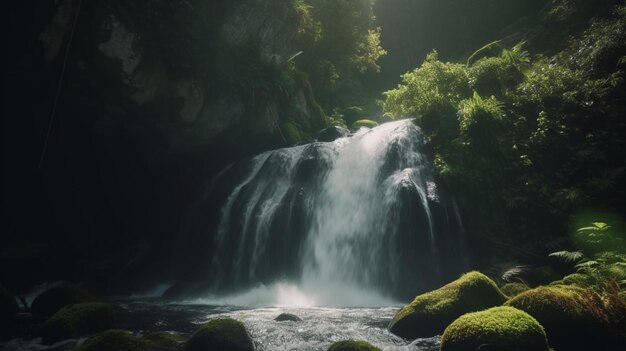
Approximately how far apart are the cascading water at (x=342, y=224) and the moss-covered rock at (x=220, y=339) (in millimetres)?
5884

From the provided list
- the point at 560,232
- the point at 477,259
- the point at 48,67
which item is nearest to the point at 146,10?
the point at 48,67

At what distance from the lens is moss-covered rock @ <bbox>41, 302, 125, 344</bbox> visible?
7.66 m

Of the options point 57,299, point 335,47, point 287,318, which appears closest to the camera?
point 287,318

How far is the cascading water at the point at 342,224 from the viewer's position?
12.8m

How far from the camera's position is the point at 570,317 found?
601 centimetres

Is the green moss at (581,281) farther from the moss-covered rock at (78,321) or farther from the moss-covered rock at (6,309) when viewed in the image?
the moss-covered rock at (6,309)

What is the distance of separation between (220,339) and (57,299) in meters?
6.11

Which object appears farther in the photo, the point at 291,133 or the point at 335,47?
the point at 335,47

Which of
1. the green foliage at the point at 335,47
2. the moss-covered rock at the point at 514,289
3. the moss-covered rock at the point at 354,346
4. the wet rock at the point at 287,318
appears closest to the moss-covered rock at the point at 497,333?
the moss-covered rock at the point at 354,346

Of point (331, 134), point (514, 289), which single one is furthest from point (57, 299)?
point (331, 134)

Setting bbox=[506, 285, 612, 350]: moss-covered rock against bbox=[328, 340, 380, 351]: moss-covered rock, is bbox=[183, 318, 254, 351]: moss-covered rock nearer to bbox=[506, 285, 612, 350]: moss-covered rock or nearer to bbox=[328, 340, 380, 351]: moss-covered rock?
bbox=[328, 340, 380, 351]: moss-covered rock

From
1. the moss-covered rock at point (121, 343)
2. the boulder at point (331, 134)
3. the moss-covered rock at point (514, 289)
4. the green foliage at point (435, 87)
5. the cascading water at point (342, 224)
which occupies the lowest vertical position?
the moss-covered rock at point (121, 343)

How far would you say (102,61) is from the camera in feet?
49.5

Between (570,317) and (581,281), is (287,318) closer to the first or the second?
(570,317)
